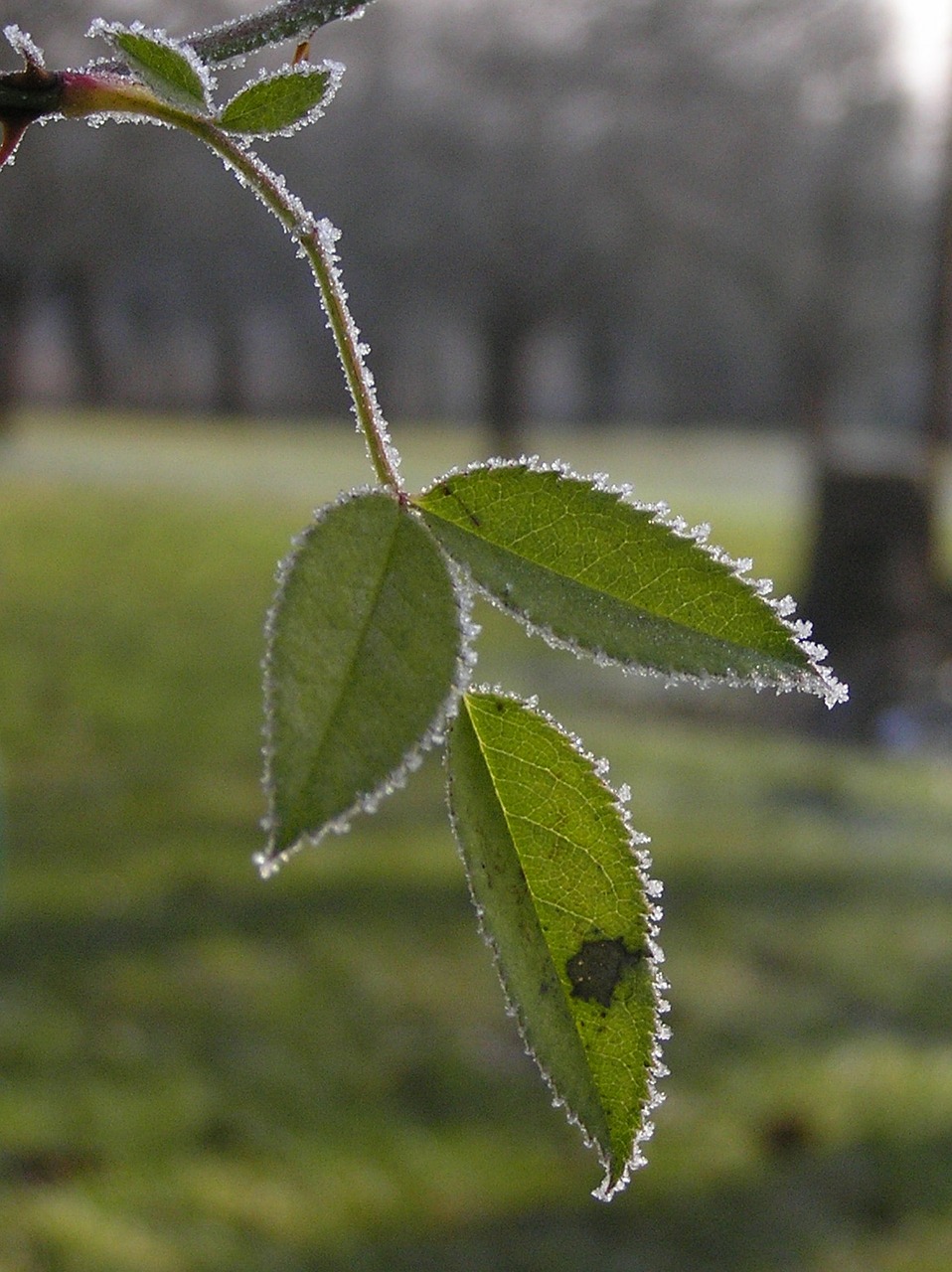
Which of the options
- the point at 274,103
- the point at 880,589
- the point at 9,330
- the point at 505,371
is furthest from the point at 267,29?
the point at 505,371

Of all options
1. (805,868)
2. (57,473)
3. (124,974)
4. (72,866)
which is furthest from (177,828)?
(57,473)

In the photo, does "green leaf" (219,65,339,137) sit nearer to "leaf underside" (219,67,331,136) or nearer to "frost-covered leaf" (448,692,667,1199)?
"leaf underside" (219,67,331,136)

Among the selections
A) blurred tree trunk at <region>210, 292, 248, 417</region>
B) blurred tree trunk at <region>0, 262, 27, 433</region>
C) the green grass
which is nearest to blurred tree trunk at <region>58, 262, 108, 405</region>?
blurred tree trunk at <region>0, 262, 27, 433</region>

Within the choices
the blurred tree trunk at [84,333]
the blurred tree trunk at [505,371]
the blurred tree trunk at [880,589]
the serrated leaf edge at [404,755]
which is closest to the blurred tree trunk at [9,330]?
the blurred tree trunk at [84,333]

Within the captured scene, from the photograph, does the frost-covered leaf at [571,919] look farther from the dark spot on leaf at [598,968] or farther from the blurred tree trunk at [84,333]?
the blurred tree trunk at [84,333]

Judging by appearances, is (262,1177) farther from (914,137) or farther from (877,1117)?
(914,137)

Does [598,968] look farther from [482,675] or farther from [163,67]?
[482,675]
